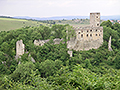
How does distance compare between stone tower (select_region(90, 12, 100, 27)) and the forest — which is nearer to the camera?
the forest

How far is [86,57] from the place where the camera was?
43.4m

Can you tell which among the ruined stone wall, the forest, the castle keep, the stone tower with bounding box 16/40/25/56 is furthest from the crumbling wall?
the ruined stone wall

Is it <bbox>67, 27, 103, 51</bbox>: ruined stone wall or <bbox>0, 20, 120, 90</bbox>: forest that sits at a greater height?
<bbox>67, 27, 103, 51</bbox>: ruined stone wall

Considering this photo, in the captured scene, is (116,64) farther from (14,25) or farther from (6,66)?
(14,25)

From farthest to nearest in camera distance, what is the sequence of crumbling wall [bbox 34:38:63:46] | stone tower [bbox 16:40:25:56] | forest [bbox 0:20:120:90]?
1. crumbling wall [bbox 34:38:63:46]
2. stone tower [bbox 16:40:25:56]
3. forest [bbox 0:20:120:90]

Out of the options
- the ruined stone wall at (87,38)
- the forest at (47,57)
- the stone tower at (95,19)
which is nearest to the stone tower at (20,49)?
the forest at (47,57)

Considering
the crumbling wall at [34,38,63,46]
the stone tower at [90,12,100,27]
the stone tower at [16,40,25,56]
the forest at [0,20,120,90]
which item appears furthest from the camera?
the crumbling wall at [34,38,63,46]

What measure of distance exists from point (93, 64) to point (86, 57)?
8.03 feet

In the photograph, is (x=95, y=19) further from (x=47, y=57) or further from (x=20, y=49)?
(x=20, y=49)

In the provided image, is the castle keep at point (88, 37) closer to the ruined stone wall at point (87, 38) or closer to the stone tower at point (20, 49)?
the ruined stone wall at point (87, 38)

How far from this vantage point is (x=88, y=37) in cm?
4328

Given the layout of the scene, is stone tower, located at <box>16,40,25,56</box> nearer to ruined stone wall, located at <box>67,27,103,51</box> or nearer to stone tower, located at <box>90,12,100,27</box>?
ruined stone wall, located at <box>67,27,103,51</box>

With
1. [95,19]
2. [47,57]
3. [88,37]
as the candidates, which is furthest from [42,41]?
[95,19]

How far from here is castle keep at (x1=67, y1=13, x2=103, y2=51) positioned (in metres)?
43.0
